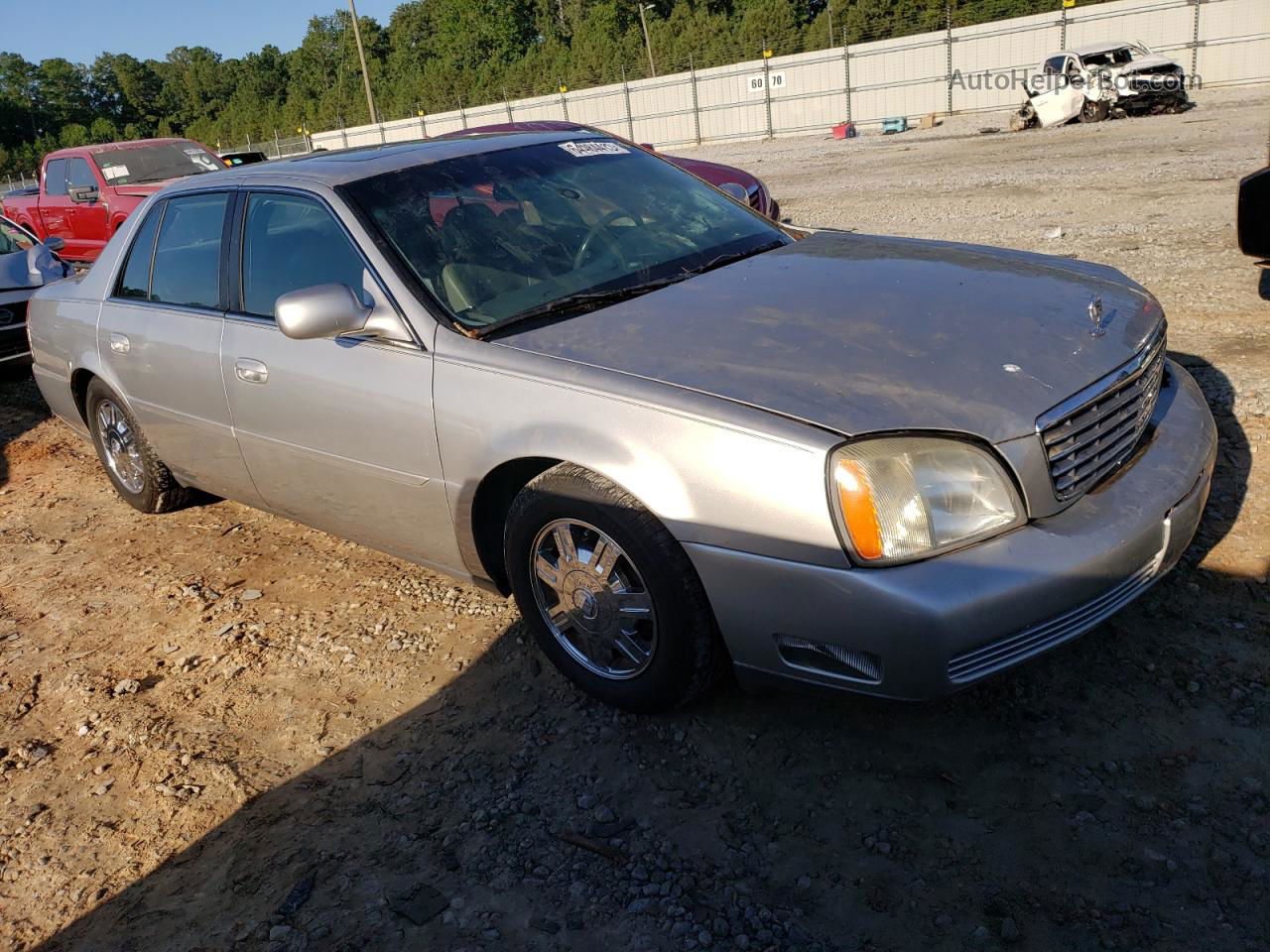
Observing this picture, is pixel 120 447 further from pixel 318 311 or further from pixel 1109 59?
pixel 1109 59

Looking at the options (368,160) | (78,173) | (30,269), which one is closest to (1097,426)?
(368,160)

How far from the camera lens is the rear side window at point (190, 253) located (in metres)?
4.16

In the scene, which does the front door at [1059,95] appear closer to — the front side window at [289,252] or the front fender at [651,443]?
the front side window at [289,252]

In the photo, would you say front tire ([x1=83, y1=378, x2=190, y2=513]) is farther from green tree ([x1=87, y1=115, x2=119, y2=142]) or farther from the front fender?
green tree ([x1=87, y1=115, x2=119, y2=142])

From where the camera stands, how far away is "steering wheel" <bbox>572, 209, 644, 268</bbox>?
3.54 m

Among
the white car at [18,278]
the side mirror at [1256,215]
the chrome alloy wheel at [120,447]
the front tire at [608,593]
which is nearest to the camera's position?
the front tire at [608,593]

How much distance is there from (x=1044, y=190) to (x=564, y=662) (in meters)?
10.4

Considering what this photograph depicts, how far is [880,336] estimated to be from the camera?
9.41ft

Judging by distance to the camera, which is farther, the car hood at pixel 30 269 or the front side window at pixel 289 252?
the car hood at pixel 30 269

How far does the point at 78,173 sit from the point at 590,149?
39.9ft

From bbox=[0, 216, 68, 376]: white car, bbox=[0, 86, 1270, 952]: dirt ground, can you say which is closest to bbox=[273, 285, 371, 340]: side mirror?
bbox=[0, 86, 1270, 952]: dirt ground

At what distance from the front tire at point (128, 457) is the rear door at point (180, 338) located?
251 millimetres

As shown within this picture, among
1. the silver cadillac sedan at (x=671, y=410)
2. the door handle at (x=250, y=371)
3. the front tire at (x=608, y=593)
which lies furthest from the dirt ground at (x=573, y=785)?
the door handle at (x=250, y=371)

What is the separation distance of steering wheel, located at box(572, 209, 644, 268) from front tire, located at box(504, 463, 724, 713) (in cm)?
91
